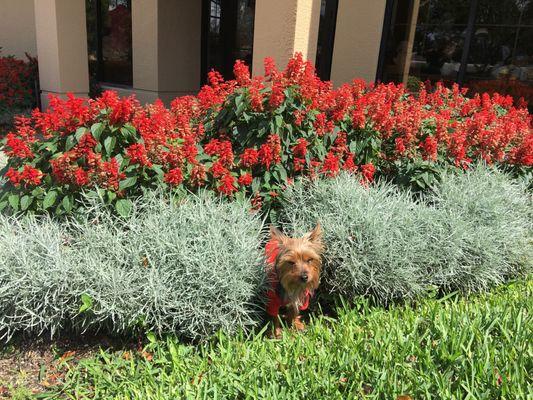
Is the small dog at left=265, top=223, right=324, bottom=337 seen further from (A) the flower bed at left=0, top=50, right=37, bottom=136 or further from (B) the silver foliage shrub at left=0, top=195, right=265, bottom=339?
(A) the flower bed at left=0, top=50, right=37, bottom=136

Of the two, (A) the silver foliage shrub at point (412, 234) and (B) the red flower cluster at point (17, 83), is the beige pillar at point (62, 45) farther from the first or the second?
(A) the silver foliage shrub at point (412, 234)

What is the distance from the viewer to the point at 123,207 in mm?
3268

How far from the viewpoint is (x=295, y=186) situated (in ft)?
12.3

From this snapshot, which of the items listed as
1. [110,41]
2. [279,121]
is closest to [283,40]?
[279,121]

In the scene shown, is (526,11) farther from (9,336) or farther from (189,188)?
(9,336)

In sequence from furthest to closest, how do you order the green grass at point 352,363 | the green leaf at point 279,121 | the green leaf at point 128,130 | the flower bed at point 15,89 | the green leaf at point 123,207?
the flower bed at point 15,89, the green leaf at point 279,121, the green leaf at point 128,130, the green leaf at point 123,207, the green grass at point 352,363

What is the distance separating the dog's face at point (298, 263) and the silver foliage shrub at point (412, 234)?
497 millimetres

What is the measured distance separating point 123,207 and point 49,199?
55cm

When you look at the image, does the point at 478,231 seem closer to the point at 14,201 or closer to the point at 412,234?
the point at 412,234

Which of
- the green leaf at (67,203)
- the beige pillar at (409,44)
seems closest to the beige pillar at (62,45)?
the beige pillar at (409,44)

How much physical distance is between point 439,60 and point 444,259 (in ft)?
16.7

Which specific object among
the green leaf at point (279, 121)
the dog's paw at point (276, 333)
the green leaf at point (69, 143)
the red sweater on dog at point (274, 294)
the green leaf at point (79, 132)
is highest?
the green leaf at point (279, 121)

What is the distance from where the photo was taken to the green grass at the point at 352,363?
7.49 ft

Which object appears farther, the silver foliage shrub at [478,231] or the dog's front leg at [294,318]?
the silver foliage shrub at [478,231]
